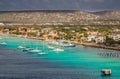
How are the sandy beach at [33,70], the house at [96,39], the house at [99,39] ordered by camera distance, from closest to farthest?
the sandy beach at [33,70] < the house at [99,39] < the house at [96,39]

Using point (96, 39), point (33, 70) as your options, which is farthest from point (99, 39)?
point (33, 70)

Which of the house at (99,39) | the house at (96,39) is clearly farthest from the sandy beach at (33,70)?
the house at (96,39)

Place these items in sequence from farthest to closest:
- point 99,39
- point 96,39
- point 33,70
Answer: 1. point 96,39
2. point 99,39
3. point 33,70

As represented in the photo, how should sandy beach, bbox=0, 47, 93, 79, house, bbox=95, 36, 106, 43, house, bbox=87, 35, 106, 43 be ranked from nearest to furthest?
sandy beach, bbox=0, 47, 93, 79 → house, bbox=95, 36, 106, 43 → house, bbox=87, 35, 106, 43

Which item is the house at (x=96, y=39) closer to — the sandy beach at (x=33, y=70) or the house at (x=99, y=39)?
the house at (x=99, y=39)

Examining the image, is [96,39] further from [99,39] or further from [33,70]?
[33,70]

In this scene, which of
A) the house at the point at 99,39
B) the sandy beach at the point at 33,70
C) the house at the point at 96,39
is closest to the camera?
the sandy beach at the point at 33,70

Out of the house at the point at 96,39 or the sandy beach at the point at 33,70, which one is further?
the house at the point at 96,39

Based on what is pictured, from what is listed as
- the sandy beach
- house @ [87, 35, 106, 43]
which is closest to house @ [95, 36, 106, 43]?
house @ [87, 35, 106, 43]

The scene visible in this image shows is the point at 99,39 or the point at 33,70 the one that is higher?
the point at 99,39

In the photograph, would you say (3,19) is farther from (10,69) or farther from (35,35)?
(10,69)

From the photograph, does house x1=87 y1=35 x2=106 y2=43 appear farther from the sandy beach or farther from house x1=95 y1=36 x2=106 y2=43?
the sandy beach
